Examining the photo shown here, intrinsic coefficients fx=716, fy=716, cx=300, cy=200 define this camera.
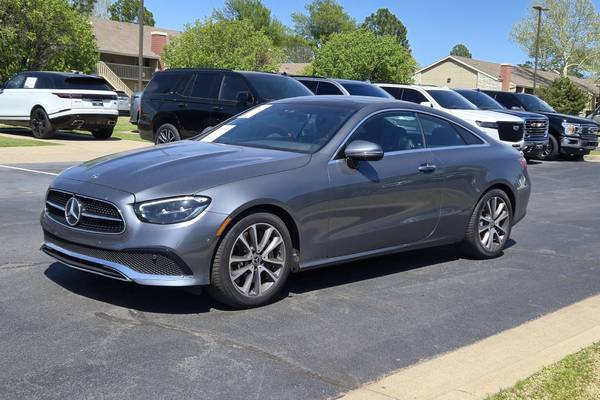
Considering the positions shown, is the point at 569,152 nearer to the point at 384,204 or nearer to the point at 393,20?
the point at 384,204

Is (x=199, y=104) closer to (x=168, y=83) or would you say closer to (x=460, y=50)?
(x=168, y=83)

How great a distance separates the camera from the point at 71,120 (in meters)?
18.5

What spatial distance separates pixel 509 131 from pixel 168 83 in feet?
26.0

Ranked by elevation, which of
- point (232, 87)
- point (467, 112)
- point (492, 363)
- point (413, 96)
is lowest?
point (492, 363)

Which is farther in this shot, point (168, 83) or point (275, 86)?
point (168, 83)

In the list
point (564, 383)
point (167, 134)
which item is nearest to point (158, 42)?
point (167, 134)

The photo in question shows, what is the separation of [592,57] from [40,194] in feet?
209

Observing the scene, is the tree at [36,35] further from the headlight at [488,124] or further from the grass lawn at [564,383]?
the grass lawn at [564,383]

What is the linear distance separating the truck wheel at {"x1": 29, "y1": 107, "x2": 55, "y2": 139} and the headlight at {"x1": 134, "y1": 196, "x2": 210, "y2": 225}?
14803 millimetres

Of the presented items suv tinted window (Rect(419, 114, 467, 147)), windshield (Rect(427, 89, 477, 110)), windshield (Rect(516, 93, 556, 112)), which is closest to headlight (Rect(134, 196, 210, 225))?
suv tinted window (Rect(419, 114, 467, 147))

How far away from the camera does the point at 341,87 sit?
1653 centimetres

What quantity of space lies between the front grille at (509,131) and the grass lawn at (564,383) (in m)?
12.9

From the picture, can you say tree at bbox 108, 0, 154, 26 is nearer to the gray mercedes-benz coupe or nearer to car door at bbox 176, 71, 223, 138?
car door at bbox 176, 71, 223, 138

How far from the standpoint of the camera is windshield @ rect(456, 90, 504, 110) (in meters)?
19.1
